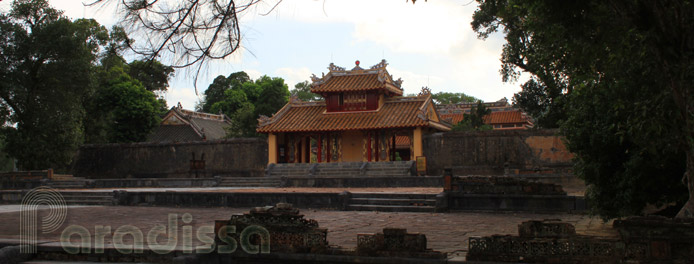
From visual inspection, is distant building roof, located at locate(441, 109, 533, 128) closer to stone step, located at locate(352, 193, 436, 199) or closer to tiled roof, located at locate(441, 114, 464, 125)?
tiled roof, located at locate(441, 114, 464, 125)

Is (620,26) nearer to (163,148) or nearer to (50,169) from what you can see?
(50,169)

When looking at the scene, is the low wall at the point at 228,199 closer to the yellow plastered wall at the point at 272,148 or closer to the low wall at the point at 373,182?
the low wall at the point at 373,182

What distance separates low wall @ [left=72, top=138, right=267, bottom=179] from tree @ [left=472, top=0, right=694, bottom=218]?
22.3 m

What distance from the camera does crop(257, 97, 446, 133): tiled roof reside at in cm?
2619

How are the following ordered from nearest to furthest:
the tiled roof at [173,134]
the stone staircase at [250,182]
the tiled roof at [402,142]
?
the stone staircase at [250,182]
the tiled roof at [402,142]
the tiled roof at [173,134]

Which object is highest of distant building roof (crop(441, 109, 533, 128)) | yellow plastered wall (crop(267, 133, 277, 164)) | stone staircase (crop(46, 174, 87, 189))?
distant building roof (crop(441, 109, 533, 128))

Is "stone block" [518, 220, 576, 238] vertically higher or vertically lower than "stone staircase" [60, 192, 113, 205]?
higher

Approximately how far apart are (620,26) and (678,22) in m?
1.27

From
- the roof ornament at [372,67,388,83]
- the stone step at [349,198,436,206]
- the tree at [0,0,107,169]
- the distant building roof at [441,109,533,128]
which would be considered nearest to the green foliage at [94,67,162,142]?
the tree at [0,0,107,169]

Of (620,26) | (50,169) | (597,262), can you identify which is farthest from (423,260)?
(50,169)

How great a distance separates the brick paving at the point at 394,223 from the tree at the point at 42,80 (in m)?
14.6

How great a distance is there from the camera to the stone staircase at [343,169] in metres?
24.4

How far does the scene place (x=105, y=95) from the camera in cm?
3097

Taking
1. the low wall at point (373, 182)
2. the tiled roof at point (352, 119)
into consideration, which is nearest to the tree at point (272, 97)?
the tiled roof at point (352, 119)
